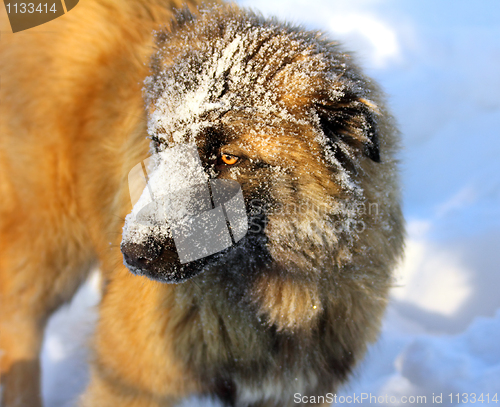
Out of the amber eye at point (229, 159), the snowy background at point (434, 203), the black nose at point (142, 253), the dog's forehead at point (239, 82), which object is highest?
the dog's forehead at point (239, 82)

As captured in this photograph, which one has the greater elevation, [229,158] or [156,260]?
[229,158]

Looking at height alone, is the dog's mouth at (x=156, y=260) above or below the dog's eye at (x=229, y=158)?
below

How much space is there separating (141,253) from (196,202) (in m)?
0.28

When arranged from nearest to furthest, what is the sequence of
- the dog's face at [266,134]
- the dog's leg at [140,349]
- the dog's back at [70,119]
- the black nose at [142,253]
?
Result: the black nose at [142,253], the dog's face at [266,134], the dog's leg at [140,349], the dog's back at [70,119]

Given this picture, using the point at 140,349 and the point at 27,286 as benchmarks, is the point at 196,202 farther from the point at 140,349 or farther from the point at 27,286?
the point at 27,286

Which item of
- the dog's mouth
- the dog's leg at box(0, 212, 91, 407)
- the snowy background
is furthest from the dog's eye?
the dog's leg at box(0, 212, 91, 407)

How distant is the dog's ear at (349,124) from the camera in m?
1.38

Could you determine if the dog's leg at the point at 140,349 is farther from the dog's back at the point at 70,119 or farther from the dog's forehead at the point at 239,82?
the dog's forehead at the point at 239,82

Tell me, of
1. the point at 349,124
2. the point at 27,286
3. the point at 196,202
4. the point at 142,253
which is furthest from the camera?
the point at 27,286

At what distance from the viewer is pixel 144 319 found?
1.78 metres

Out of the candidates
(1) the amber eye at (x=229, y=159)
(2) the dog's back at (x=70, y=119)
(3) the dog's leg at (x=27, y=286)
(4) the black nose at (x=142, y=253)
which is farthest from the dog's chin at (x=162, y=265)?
(3) the dog's leg at (x=27, y=286)

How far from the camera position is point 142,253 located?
3.95 ft

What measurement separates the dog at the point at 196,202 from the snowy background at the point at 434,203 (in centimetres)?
29

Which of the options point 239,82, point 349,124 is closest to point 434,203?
point 349,124
